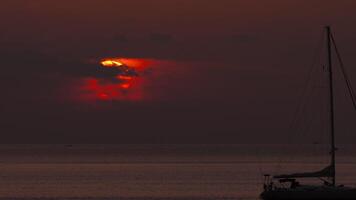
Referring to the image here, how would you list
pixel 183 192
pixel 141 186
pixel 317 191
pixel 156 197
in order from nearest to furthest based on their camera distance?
pixel 317 191 → pixel 156 197 → pixel 183 192 → pixel 141 186

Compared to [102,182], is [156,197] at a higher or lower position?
lower

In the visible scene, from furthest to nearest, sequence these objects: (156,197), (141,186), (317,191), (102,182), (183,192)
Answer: (102,182)
(141,186)
(183,192)
(156,197)
(317,191)

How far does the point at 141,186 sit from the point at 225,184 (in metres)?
13.0

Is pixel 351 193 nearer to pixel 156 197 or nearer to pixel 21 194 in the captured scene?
pixel 156 197

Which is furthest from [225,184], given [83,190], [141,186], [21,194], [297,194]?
[297,194]

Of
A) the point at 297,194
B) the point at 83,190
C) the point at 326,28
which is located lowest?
the point at 297,194

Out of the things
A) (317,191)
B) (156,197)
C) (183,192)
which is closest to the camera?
(317,191)

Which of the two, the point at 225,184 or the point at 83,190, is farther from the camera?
the point at 225,184

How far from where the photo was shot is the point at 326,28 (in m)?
81.2

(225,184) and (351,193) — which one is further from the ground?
(225,184)

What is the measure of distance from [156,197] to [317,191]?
2906 cm

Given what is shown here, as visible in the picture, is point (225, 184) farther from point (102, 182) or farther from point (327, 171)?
point (327, 171)

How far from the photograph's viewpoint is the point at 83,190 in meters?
117

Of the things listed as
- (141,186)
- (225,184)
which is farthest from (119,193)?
(225,184)
